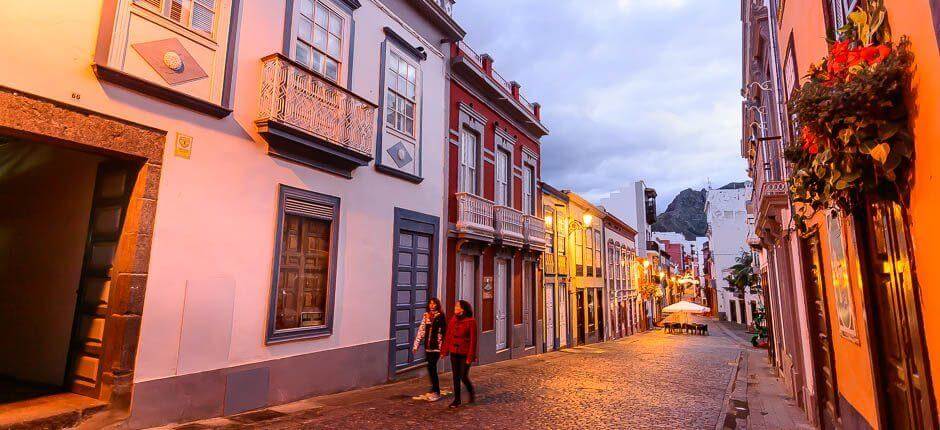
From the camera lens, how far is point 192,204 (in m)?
6.44

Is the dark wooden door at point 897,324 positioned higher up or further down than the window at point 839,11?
further down

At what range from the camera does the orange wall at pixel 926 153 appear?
2.39 m

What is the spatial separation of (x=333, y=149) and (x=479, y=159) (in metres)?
6.29

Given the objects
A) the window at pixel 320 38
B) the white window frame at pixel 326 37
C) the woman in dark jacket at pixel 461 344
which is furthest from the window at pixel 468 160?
the woman in dark jacket at pixel 461 344

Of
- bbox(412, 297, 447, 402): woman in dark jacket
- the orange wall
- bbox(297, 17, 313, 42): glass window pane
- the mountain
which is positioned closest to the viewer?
the orange wall

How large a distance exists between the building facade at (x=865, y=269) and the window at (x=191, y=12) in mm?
7238

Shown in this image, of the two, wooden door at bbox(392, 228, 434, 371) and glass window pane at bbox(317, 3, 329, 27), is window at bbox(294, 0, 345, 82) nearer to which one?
glass window pane at bbox(317, 3, 329, 27)

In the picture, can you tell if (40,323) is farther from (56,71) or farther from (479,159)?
(479,159)

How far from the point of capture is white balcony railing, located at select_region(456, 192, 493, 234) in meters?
12.3

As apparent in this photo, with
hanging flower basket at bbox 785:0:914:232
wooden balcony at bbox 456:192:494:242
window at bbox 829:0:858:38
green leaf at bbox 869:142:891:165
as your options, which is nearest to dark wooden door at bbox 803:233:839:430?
window at bbox 829:0:858:38

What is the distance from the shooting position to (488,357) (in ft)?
43.9

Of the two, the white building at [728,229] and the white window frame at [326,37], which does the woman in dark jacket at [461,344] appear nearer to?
the white window frame at [326,37]

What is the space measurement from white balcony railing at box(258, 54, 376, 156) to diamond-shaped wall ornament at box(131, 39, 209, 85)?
1009 millimetres

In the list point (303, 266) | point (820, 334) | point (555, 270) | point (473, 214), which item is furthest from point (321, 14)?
point (555, 270)
